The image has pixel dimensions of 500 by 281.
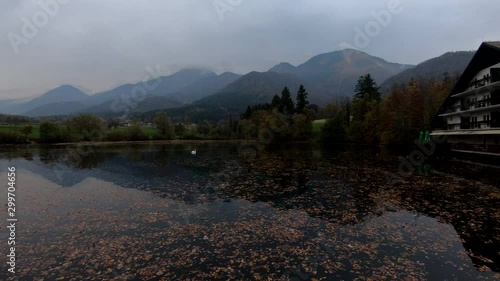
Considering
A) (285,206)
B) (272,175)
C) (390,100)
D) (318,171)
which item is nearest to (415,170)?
(318,171)

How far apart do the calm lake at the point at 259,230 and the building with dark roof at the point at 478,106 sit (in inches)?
757

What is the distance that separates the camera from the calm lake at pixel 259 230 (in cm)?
961

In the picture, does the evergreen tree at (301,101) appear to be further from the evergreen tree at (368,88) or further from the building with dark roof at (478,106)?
the building with dark roof at (478,106)

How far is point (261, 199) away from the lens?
19.5 meters

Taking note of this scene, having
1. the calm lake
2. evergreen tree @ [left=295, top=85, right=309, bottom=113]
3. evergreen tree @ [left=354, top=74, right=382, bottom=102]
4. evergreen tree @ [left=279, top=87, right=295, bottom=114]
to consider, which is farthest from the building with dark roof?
evergreen tree @ [left=279, top=87, right=295, bottom=114]

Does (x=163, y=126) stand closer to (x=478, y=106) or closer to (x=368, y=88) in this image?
(x=368, y=88)

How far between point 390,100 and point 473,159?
123 feet

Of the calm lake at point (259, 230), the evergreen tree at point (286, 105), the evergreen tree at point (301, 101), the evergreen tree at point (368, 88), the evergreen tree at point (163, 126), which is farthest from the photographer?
the evergreen tree at point (163, 126)

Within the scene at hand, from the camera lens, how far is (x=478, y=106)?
42.2 metres

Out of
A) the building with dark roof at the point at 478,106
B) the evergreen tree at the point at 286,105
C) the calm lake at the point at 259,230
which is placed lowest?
the calm lake at the point at 259,230

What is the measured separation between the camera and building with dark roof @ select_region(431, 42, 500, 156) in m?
37.9

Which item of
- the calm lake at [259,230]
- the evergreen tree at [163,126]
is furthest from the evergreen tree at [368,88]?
the calm lake at [259,230]

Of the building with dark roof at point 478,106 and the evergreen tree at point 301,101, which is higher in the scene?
the evergreen tree at point 301,101

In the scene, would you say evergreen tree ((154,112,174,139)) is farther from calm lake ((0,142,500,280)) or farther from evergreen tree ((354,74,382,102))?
calm lake ((0,142,500,280))
